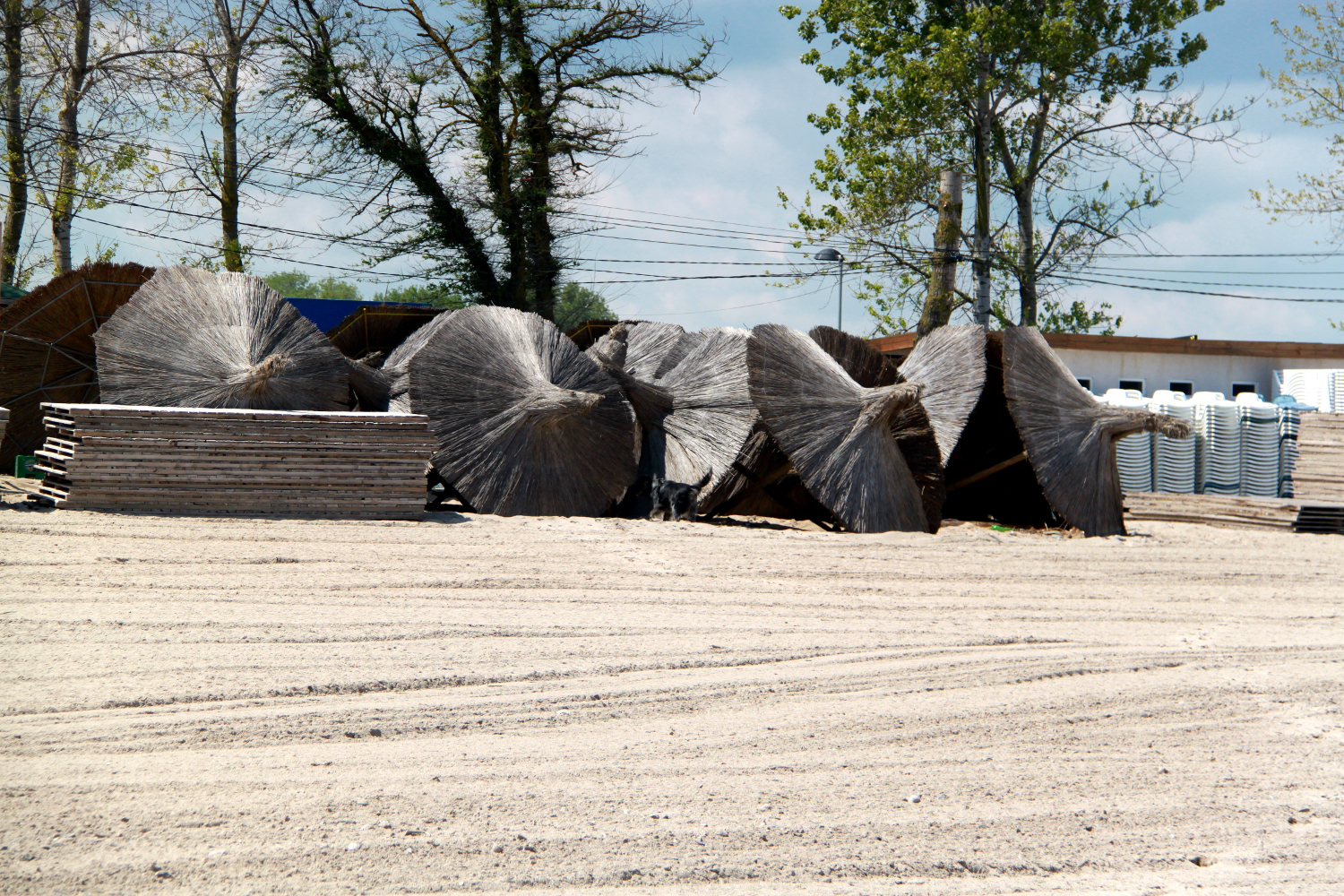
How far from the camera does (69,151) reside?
59.7 feet

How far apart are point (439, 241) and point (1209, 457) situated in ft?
50.1

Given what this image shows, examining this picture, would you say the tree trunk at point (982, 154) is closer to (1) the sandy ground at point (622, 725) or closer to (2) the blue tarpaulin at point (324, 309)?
(2) the blue tarpaulin at point (324, 309)

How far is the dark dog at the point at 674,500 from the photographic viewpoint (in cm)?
1132

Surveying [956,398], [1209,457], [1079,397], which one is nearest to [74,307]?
[956,398]

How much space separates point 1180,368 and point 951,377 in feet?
38.4

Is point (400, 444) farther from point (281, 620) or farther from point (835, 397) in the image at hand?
point (835, 397)

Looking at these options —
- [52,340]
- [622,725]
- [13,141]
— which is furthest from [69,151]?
[622,725]

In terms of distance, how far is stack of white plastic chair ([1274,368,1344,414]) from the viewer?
20.5m

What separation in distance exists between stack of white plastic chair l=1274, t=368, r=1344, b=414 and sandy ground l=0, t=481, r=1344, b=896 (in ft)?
47.3

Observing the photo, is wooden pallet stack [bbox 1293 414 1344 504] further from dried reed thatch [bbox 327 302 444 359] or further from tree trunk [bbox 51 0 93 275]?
tree trunk [bbox 51 0 93 275]

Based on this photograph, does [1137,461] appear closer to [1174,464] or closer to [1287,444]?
[1174,464]

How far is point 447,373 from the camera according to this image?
11.0 meters

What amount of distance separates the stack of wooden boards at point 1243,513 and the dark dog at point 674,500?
661cm

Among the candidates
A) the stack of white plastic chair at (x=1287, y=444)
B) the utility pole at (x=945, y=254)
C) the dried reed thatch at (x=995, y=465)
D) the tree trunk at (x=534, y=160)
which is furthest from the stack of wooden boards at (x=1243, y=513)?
the tree trunk at (x=534, y=160)
